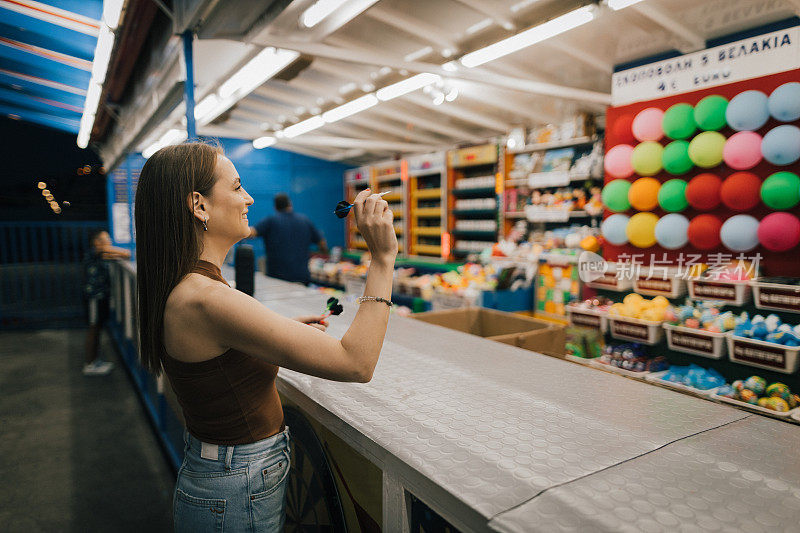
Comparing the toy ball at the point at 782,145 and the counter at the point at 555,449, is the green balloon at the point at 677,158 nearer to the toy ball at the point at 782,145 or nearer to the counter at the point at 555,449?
the toy ball at the point at 782,145

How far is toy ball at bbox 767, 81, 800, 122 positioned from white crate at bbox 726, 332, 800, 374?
129 centimetres

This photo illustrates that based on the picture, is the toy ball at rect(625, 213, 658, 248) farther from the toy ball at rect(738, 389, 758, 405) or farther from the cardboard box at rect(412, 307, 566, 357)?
the toy ball at rect(738, 389, 758, 405)

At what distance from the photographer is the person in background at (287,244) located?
5094 millimetres

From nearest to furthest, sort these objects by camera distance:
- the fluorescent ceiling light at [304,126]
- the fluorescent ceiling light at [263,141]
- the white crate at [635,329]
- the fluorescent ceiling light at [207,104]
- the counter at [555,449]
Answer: the counter at [555,449] < the white crate at [635,329] < the fluorescent ceiling light at [207,104] < the fluorescent ceiling light at [304,126] < the fluorescent ceiling light at [263,141]

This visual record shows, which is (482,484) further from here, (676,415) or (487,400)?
(676,415)

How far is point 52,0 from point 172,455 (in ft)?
11.9

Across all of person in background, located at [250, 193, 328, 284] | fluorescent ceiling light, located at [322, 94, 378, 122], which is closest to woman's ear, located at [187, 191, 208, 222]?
person in background, located at [250, 193, 328, 284]

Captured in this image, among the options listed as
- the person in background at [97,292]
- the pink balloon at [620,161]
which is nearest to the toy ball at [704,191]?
the pink balloon at [620,161]

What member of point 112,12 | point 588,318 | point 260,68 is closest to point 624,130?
point 588,318

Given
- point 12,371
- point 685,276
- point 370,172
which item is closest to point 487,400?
point 685,276

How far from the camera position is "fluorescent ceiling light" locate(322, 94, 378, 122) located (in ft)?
20.4

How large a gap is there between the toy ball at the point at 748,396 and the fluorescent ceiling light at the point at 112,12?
162 inches

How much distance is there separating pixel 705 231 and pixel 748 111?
774mm

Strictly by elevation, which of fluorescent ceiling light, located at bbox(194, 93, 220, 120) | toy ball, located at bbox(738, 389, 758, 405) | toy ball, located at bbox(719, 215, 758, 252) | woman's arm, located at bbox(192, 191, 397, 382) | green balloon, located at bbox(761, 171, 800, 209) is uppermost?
fluorescent ceiling light, located at bbox(194, 93, 220, 120)
